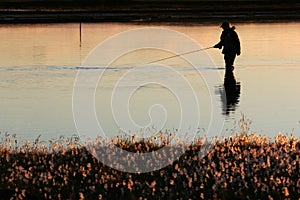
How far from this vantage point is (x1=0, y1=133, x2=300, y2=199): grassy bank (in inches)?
471

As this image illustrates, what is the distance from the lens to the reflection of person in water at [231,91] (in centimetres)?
2295

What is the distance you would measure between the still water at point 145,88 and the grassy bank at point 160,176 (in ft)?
12.5

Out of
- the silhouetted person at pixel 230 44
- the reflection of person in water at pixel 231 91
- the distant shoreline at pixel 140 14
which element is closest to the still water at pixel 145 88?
the reflection of person in water at pixel 231 91

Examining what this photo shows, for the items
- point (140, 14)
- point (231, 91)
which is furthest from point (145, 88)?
point (140, 14)

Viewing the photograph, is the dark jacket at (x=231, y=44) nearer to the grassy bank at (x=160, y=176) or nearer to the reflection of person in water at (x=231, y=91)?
the reflection of person in water at (x=231, y=91)

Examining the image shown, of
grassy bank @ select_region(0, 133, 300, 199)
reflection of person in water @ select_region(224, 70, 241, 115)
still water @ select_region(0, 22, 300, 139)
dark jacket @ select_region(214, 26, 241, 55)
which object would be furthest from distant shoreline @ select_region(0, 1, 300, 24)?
grassy bank @ select_region(0, 133, 300, 199)

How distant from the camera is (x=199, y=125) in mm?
19906

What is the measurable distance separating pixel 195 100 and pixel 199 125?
16.1 ft

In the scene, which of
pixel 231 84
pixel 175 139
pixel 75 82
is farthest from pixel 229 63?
pixel 175 139

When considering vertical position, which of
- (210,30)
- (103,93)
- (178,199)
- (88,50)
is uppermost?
(210,30)

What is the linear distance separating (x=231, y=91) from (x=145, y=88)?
272 centimetres

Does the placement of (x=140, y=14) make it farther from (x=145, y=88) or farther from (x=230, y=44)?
(x=145, y=88)

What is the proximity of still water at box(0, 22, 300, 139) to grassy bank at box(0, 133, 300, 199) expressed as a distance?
3.80 meters

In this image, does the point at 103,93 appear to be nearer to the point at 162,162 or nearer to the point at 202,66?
the point at 202,66
